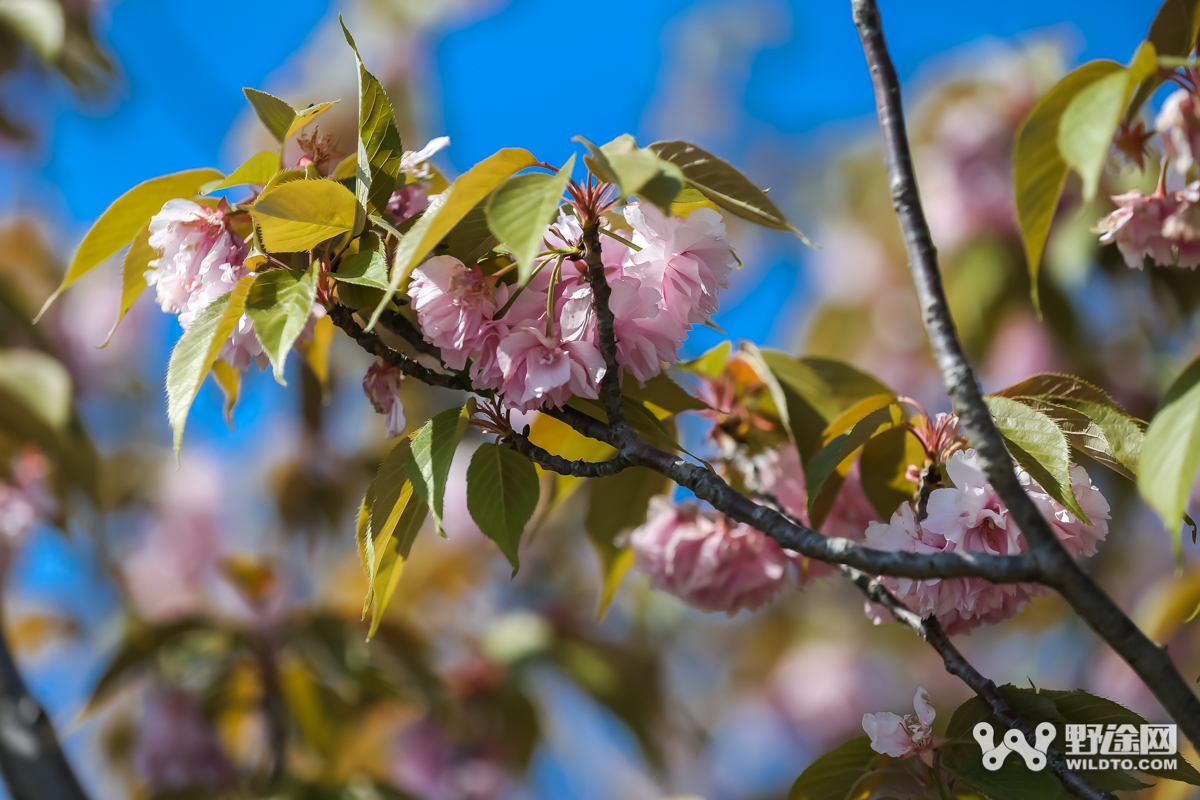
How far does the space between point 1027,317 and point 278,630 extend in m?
1.77

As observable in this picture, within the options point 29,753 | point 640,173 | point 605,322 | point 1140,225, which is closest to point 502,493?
point 605,322

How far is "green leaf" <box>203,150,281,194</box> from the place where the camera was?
0.65 metres

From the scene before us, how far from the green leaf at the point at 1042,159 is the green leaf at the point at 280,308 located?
436 mm

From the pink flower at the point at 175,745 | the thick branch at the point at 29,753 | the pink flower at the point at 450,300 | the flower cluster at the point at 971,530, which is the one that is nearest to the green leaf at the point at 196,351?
the pink flower at the point at 450,300

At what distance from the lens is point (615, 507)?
3.04 ft

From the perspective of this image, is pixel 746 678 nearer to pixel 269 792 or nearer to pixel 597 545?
pixel 269 792

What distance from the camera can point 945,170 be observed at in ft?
6.89

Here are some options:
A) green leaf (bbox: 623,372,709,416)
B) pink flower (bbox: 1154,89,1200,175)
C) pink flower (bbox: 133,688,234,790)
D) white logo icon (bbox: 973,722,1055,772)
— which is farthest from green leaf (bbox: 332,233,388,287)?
pink flower (bbox: 133,688,234,790)

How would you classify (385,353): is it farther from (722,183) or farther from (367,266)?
(722,183)

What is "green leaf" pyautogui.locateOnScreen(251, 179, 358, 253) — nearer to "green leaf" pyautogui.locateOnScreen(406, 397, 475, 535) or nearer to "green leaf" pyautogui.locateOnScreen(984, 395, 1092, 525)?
"green leaf" pyautogui.locateOnScreen(406, 397, 475, 535)

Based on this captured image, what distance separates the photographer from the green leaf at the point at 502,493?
61 cm

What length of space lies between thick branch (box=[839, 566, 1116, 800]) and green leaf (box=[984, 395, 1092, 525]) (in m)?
0.13

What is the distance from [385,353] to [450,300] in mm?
98

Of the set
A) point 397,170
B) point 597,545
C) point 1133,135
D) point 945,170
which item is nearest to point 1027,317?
point 945,170
